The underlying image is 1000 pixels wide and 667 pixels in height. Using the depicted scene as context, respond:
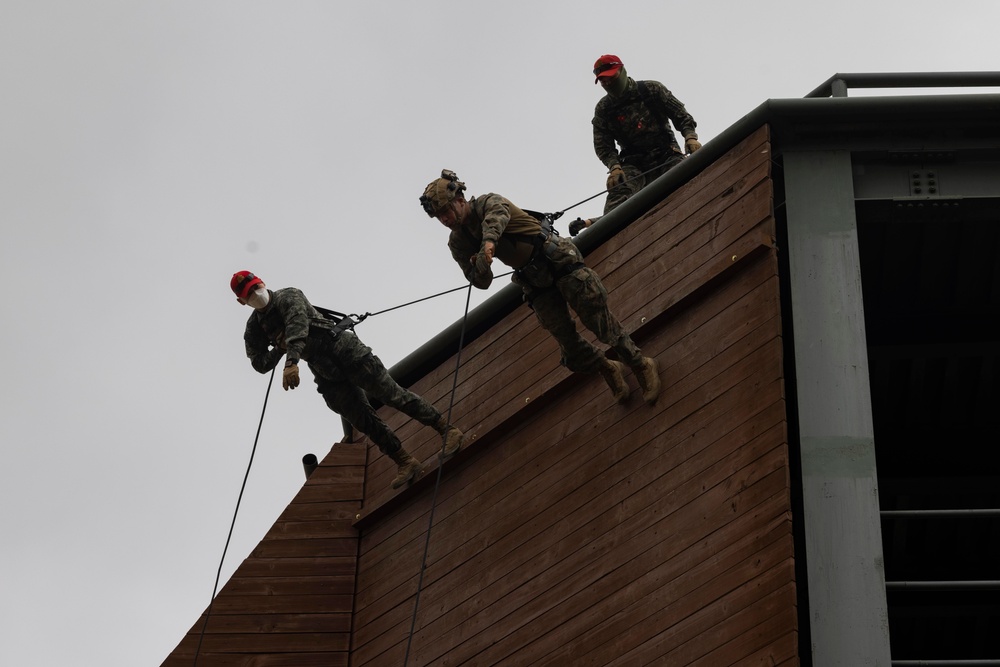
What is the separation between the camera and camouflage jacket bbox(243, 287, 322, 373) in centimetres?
1498

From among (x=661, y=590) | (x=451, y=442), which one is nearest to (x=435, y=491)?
(x=451, y=442)

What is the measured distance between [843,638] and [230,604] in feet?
22.1

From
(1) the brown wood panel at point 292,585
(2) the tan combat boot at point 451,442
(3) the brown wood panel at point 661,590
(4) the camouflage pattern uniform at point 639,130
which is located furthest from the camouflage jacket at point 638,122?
(3) the brown wood panel at point 661,590

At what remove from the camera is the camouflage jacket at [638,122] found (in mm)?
17922

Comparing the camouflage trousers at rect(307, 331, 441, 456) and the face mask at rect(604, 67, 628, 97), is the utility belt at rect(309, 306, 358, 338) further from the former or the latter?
the face mask at rect(604, 67, 628, 97)

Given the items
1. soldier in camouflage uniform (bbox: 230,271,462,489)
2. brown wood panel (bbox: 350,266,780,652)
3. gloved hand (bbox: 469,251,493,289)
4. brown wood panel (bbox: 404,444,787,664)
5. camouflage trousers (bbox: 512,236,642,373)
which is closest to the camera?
brown wood panel (bbox: 404,444,787,664)

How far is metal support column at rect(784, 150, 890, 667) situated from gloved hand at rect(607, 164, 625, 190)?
15.3 ft

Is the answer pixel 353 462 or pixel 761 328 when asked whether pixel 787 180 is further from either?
pixel 353 462

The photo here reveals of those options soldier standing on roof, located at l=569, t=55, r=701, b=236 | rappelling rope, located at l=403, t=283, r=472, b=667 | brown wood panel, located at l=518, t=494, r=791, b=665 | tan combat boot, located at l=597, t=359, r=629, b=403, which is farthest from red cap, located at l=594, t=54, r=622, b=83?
brown wood panel, located at l=518, t=494, r=791, b=665

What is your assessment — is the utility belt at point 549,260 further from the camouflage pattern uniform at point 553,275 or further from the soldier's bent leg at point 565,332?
the soldier's bent leg at point 565,332

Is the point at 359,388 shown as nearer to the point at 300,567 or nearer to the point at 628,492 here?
the point at 300,567

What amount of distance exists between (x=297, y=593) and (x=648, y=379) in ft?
14.4

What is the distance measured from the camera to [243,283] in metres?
15.3

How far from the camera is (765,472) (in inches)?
457
